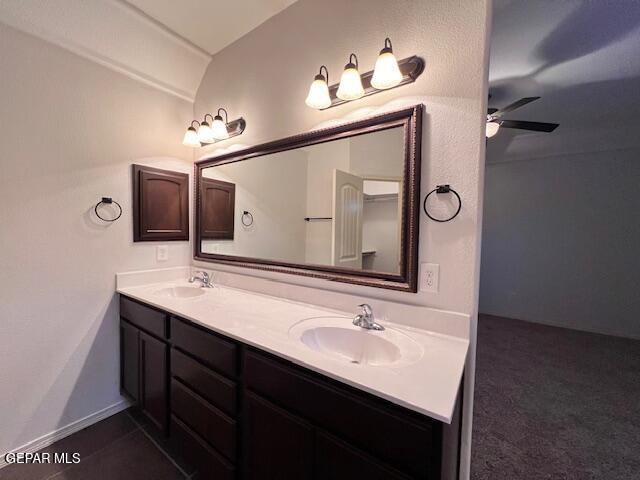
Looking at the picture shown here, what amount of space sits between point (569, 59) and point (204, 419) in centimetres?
338

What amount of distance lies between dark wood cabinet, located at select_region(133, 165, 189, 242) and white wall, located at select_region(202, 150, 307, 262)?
12.1 inches

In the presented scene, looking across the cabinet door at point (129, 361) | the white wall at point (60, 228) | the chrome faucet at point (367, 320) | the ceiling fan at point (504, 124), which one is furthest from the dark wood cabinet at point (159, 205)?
the ceiling fan at point (504, 124)

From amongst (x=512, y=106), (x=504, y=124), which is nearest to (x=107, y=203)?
(x=512, y=106)

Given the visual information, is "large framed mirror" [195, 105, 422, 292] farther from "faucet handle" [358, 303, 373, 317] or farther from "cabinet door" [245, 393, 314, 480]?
"cabinet door" [245, 393, 314, 480]

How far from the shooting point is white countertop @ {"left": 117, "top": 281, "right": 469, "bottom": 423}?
68cm

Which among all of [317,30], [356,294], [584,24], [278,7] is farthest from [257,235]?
[584,24]

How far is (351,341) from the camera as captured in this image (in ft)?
3.76

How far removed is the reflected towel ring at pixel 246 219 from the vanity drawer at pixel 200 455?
119 centimetres

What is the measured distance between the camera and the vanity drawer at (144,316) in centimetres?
142

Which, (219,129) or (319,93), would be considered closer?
(319,93)

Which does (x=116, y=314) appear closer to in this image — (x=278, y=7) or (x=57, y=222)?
(x=57, y=222)

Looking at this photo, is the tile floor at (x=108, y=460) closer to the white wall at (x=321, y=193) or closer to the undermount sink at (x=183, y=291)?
the undermount sink at (x=183, y=291)

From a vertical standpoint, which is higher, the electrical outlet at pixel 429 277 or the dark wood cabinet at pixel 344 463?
the electrical outlet at pixel 429 277

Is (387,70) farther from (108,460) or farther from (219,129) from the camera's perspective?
(108,460)
